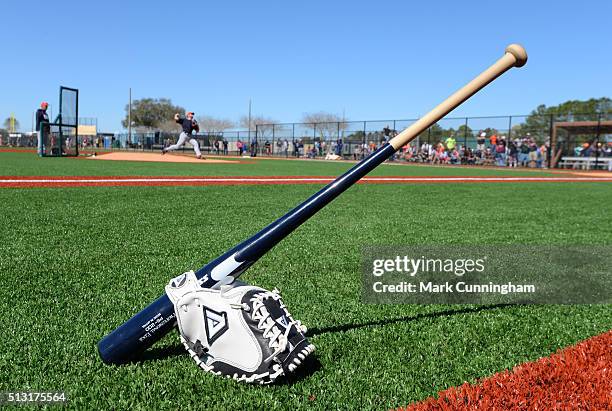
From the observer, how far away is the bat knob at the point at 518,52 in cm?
194

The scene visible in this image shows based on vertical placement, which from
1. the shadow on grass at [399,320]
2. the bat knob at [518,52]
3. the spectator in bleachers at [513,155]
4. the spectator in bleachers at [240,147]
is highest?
the spectator in bleachers at [240,147]

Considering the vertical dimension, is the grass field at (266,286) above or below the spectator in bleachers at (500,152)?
below

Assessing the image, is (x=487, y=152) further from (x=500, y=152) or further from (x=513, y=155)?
(x=513, y=155)

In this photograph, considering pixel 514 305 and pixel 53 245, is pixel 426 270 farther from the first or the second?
pixel 53 245

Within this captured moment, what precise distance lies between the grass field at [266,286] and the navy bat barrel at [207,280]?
0.08 m

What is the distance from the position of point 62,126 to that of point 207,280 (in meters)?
20.6

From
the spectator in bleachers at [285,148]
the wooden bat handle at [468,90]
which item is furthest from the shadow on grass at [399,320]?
the spectator in bleachers at [285,148]

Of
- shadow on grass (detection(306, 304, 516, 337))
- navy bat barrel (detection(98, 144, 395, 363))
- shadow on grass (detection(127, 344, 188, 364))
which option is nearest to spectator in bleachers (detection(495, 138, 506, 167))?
shadow on grass (detection(306, 304, 516, 337))

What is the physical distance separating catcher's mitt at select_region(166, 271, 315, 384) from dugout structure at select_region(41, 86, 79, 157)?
19.8 meters

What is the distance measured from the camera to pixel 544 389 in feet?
5.97

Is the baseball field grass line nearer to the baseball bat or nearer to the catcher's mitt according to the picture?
the baseball bat

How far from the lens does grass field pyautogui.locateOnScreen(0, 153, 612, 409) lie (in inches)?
71.2

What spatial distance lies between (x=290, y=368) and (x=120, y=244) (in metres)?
2.68

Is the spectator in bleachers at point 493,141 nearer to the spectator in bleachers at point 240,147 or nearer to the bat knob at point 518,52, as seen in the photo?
the spectator in bleachers at point 240,147
